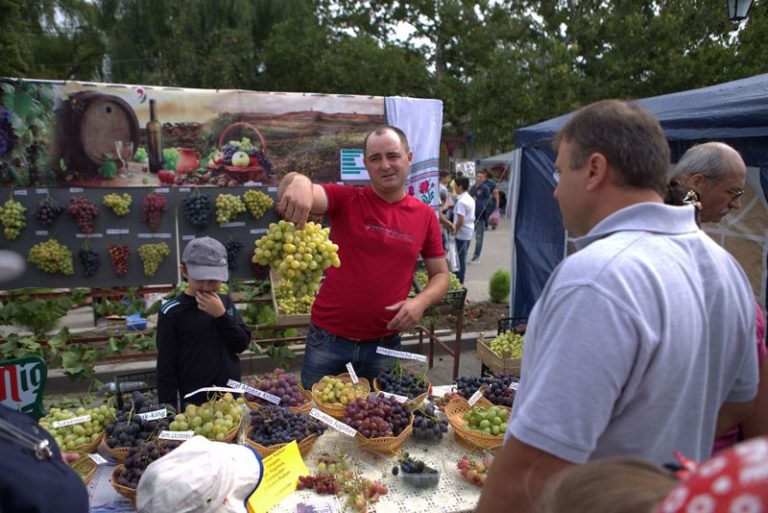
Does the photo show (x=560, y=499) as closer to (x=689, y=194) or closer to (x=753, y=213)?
(x=689, y=194)

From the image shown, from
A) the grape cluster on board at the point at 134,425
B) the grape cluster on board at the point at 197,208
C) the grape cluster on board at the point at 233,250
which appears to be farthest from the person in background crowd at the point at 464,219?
the grape cluster on board at the point at 134,425

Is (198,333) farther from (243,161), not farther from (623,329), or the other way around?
(243,161)

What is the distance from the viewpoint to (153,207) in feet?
17.5

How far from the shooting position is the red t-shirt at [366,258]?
2.87m

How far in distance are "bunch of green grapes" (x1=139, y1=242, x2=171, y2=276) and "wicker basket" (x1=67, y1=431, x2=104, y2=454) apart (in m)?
3.43

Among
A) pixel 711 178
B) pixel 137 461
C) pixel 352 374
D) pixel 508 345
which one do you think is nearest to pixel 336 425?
pixel 352 374

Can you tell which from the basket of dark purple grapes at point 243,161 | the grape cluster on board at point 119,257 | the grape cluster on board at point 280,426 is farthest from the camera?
the basket of dark purple grapes at point 243,161

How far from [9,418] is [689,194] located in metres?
2.89

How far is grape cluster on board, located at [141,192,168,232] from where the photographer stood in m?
5.34

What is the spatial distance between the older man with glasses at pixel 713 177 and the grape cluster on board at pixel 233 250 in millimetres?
4295

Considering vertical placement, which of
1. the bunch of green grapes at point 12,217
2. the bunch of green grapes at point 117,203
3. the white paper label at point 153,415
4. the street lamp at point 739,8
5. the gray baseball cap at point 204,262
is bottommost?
the white paper label at point 153,415

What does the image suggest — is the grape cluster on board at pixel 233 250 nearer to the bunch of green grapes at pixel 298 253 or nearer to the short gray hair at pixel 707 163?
the bunch of green grapes at pixel 298 253

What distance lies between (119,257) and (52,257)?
604 mm

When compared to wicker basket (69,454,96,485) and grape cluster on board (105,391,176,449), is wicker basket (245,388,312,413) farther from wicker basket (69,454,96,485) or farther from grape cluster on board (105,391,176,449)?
wicker basket (69,454,96,485)
